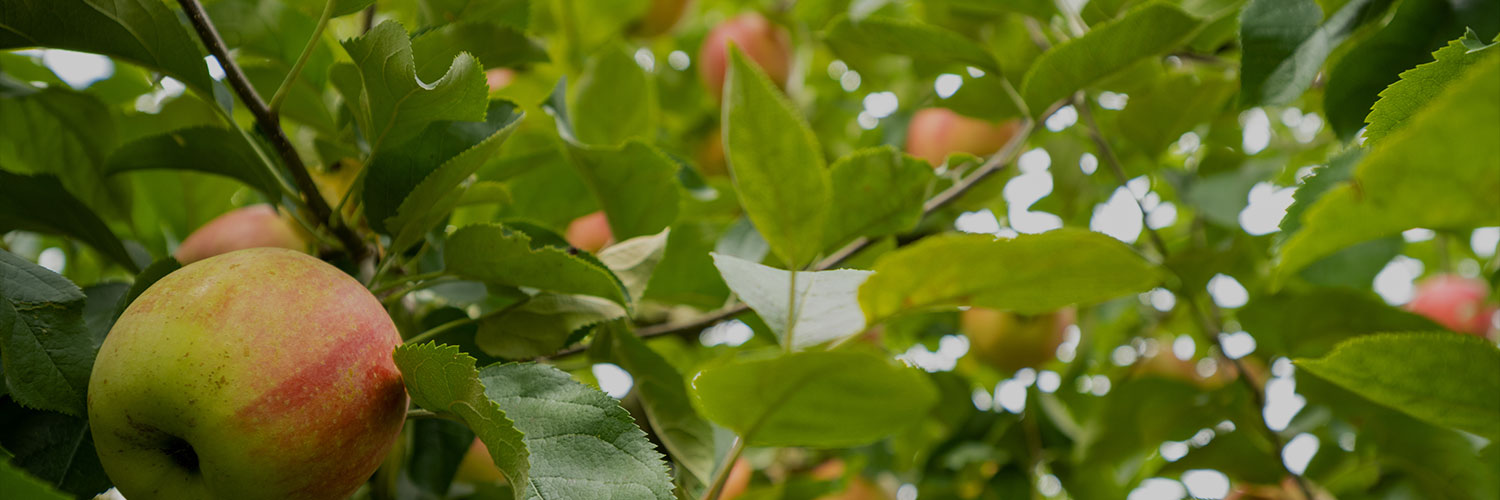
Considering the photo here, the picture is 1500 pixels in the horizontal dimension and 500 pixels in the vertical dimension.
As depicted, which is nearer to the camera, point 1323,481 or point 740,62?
point 740,62

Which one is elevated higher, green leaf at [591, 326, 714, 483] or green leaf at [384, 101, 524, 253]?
green leaf at [384, 101, 524, 253]

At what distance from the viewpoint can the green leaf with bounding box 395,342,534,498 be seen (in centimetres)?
48

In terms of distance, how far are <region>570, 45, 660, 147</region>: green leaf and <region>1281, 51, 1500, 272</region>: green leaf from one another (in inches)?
32.6

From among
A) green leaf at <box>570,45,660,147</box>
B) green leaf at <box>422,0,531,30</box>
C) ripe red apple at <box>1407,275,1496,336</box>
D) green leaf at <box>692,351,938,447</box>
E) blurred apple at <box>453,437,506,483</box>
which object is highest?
green leaf at <box>422,0,531,30</box>

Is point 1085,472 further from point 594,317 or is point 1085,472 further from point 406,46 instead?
point 406,46

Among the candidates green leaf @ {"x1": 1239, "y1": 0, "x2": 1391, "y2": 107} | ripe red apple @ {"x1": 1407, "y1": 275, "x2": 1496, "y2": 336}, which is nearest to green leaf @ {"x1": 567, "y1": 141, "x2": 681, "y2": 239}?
green leaf @ {"x1": 1239, "y1": 0, "x2": 1391, "y2": 107}

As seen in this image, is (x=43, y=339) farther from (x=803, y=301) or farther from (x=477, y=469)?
(x=477, y=469)

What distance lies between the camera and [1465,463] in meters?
1.03

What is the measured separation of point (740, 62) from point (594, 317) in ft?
0.83

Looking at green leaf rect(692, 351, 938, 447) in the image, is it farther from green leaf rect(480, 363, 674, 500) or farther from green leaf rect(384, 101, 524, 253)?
green leaf rect(384, 101, 524, 253)

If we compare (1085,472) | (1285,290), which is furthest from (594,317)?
(1285,290)

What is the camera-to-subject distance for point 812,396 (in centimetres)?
55

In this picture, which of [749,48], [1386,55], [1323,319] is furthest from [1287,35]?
[749,48]

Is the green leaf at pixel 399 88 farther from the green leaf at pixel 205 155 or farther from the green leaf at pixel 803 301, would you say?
the green leaf at pixel 803 301
